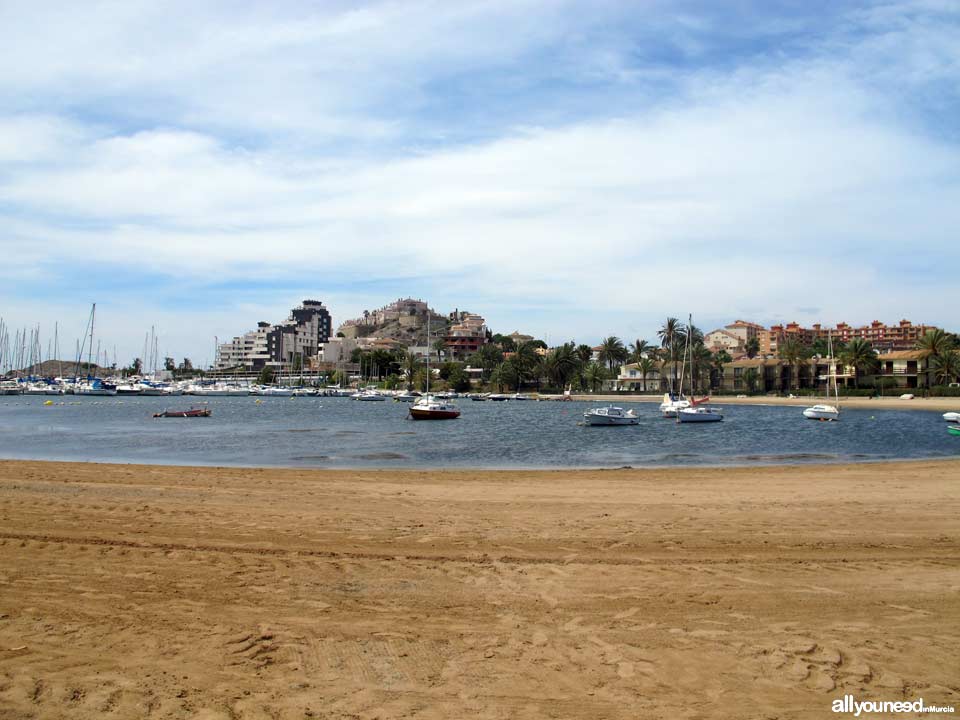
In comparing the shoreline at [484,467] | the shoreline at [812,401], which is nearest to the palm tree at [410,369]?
the shoreline at [812,401]

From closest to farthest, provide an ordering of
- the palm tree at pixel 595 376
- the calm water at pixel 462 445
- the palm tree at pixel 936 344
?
the calm water at pixel 462 445, the palm tree at pixel 936 344, the palm tree at pixel 595 376

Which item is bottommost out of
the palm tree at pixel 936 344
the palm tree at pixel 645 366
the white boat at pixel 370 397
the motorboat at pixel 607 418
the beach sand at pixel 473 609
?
the white boat at pixel 370 397

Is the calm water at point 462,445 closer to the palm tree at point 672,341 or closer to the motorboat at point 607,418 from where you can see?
the motorboat at point 607,418

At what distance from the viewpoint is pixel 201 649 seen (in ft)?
26.3

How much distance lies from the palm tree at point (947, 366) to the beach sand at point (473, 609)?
401ft

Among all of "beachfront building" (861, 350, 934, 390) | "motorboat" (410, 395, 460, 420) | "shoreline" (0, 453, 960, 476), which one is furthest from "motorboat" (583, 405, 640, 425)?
"beachfront building" (861, 350, 934, 390)

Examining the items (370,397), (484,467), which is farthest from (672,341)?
(484,467)

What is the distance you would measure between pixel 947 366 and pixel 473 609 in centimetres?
13486

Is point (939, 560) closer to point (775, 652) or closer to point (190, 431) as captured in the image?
point (775, 652)

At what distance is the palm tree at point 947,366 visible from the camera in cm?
12075

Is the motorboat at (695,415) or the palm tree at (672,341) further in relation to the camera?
the palm tree at (672,341)

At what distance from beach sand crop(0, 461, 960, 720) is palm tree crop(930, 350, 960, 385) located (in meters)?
122

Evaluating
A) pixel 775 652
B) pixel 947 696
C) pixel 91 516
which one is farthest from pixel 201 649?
pixel 91 516

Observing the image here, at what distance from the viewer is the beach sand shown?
6992 mm
